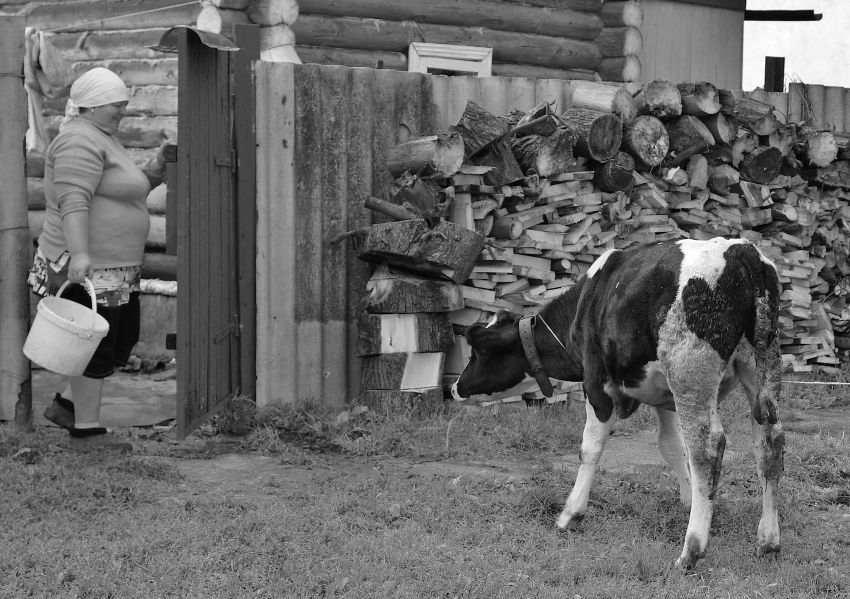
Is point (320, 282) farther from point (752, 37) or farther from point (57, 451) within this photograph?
point (752, 37)

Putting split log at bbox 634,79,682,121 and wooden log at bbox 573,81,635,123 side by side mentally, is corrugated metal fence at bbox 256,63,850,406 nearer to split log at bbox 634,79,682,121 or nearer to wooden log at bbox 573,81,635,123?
wooden log at bbox 573,81,635,123

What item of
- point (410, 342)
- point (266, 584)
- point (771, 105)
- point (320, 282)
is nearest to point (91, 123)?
point (320, 282)

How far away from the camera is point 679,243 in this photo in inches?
197

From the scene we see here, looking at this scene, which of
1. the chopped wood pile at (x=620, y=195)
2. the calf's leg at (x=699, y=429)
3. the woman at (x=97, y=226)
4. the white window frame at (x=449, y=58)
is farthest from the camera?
the white window frame at (x=449, y=58)

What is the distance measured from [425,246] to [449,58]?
485cm

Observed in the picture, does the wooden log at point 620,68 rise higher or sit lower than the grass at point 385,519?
higher

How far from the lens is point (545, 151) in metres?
7.58

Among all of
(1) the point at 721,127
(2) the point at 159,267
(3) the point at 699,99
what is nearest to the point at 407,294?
(3) the point at 699,99

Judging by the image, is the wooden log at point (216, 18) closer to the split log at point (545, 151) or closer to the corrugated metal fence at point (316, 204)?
the corrugated metal fence at point (316, 204)

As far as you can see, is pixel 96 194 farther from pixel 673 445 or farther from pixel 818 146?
pixel 818 146

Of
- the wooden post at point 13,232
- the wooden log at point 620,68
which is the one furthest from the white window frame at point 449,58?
the wooden post at point 13,232

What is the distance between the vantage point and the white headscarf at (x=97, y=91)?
619 cm

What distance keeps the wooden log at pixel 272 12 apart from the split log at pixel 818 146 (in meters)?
4.77

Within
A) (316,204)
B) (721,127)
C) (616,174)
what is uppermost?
(721,127)
